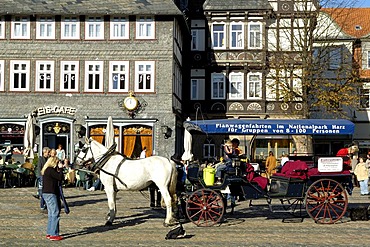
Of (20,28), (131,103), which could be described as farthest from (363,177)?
(20,28)

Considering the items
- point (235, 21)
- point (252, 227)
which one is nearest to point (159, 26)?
point (235, 21)

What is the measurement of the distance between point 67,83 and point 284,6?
15023mm

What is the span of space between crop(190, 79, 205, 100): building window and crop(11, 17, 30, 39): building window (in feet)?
39.0

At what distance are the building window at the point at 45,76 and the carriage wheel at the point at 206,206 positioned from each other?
840 inches

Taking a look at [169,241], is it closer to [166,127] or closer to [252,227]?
[252,227]

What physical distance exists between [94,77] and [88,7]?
12.4 ft

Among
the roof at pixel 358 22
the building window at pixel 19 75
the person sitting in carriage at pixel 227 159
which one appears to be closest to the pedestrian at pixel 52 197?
the person sitting in carriage at pixel 227 159

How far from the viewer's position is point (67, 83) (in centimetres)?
3466

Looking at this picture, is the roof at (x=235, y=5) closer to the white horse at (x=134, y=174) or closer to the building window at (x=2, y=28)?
the building window at (x=2, y=28)

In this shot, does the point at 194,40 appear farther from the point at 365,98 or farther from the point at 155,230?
the point at 155,230

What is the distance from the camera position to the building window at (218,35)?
41.3 meters

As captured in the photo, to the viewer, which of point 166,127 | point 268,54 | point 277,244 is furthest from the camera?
point 268,54

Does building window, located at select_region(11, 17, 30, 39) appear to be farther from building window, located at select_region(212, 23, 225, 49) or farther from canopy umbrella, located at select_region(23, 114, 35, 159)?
building window, located at select_region(212, 23, 225, 49)

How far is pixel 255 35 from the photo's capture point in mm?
40656
